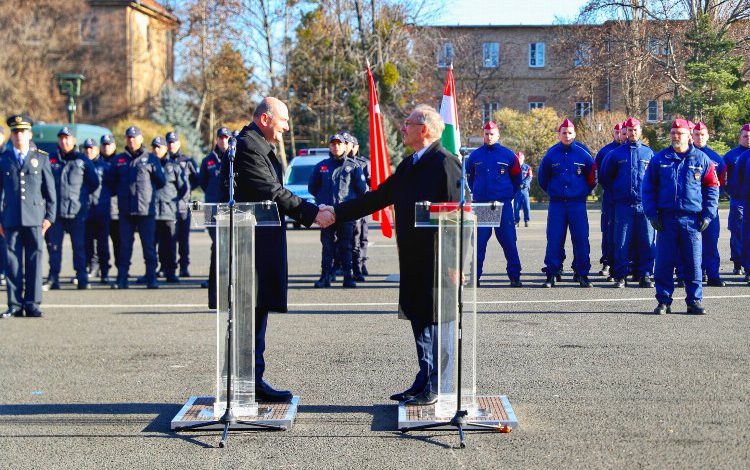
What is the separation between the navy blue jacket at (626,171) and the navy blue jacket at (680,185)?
108 inches

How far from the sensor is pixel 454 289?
696 cm

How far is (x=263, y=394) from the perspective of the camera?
24.2ft

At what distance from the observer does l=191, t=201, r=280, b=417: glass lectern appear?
687 centimetres

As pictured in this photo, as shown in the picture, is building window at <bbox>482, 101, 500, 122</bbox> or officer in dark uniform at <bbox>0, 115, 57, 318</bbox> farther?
building window at <bbox>482, 101, 500, 122</bbox>

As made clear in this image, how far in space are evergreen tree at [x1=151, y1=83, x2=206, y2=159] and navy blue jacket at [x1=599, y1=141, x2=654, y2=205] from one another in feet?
134

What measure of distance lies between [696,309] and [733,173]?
4825 millimetres

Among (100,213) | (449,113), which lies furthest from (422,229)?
(100,213)

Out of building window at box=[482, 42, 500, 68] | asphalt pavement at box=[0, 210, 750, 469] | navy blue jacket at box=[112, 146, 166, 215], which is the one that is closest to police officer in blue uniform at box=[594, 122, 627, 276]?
asphalt pavement at box=[0, 210, 750, 469]

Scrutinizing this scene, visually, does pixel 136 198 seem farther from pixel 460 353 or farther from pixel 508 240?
pixel 460 353

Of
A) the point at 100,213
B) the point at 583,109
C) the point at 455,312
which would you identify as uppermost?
the point at 583,109

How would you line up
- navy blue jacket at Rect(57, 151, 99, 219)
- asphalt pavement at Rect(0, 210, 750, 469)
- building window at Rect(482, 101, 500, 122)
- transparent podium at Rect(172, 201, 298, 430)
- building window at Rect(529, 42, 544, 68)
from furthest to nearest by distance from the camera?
building window at Rect(529, 42, 544, 68), building window at Rect(482, 101, 500, 122), navy blue jacket at Rect(57, 151, 99, 219), transparent podium at Rect(172, 201, 298, 430), asphalt pavement at Rect(0, 210, 750, 469)

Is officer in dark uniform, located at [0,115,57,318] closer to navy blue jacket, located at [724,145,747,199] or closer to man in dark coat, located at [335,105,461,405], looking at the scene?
man in dark coat, located at [335,105,461,405]

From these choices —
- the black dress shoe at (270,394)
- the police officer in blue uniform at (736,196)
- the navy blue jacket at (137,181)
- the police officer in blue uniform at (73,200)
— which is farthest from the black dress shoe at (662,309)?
the police officer in blue uniform at (73,200)

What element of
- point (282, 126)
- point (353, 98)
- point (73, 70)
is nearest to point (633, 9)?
point (353, 98)
